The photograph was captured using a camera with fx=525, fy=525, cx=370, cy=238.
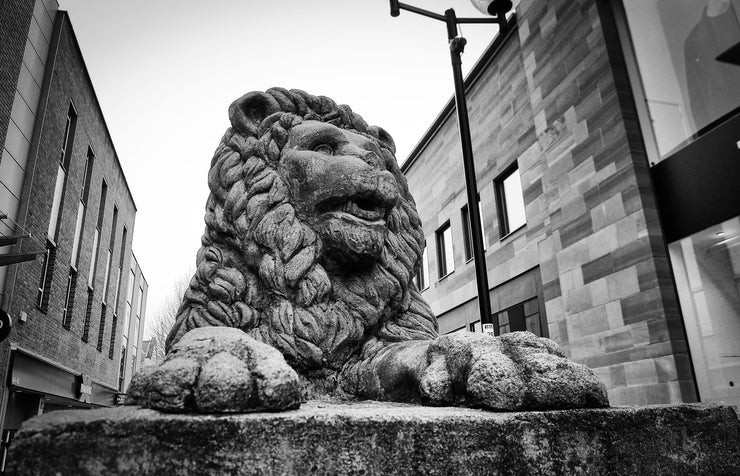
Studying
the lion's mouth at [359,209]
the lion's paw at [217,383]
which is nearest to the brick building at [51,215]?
the lion's mouth at [359,209]

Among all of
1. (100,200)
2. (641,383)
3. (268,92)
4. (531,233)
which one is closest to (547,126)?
(531,233)

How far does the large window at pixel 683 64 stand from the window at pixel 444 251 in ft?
24.7

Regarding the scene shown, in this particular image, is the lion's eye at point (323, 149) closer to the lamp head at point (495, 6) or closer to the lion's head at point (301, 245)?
the lion's head at point (301, 245)

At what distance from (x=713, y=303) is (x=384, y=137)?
440 centimetres

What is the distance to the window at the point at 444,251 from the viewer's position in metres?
14.3

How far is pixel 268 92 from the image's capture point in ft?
10.9

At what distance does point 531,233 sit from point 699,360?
4.40 metres

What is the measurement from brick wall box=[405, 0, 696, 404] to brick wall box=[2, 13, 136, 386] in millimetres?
10183

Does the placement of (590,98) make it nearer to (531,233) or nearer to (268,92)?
(531,233)

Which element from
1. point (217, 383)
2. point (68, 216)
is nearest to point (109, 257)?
point (68, 216)

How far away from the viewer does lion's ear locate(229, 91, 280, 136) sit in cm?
319

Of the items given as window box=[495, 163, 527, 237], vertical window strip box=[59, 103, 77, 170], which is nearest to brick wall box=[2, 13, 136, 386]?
vertical window strip box=[59, 103, 77, 170]

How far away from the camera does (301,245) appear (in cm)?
285

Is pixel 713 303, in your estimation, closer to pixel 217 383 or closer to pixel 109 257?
pixel 217 383
